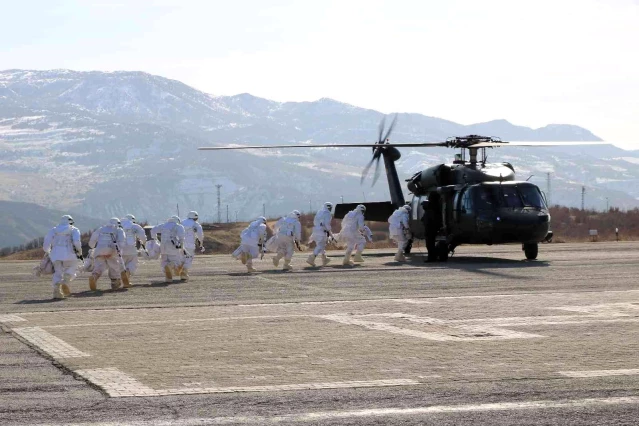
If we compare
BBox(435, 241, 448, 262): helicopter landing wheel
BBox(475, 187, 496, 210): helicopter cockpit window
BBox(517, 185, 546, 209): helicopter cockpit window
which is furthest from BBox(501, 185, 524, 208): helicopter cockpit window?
BBox(435, 241, 448, 262): helicopter landing wheel

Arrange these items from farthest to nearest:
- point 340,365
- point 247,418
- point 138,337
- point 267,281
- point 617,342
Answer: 1. point 267,281
2. point 138,337
3. point 617,342
4. point 340,365
5. point 247,418

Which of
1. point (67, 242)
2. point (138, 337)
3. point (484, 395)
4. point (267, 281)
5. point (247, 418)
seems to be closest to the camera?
point (247, 418)

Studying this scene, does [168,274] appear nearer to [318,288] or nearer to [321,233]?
[318,288]

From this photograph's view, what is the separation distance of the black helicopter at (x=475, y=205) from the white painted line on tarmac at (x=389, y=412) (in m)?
22.6

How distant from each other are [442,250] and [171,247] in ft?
30.6

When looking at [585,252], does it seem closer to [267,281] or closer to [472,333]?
[267,281]

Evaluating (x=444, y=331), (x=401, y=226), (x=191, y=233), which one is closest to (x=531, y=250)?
(x=401, y=226)

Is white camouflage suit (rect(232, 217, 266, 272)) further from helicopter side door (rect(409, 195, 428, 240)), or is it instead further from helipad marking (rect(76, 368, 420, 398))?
helipad marking (rect(76, 368, 420, 398))

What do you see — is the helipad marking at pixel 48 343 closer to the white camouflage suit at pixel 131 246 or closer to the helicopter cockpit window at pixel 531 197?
the white camouflage suit at pixel 131 246

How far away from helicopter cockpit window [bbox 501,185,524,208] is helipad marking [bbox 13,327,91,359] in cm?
1856

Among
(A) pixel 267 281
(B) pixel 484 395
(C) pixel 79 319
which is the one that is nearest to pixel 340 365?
(B) pixel 484 395

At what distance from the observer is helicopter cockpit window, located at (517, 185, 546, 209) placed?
3300 centimetres

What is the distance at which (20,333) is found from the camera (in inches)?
640

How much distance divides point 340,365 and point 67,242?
12.8 metres
